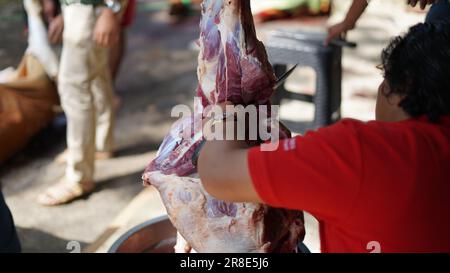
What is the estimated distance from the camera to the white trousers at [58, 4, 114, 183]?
3.12 meters

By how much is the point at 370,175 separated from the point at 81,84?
2.41 metres

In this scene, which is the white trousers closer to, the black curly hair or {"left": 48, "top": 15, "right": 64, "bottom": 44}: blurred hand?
{"left": 48, "top": 15, "right": 64, "bottom": 44}: blurred hand

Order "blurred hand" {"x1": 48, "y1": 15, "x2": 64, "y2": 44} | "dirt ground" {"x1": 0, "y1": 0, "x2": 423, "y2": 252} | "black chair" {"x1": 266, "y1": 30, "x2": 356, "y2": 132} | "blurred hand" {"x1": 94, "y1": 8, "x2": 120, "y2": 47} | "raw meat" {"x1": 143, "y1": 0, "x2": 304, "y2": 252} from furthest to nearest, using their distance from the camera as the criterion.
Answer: "blurred hand" {"x1": 48, "y1": 15, "x2": 64, "y2": 44}, "black chair" {"x1": 266, "y1": 30, "x2": 356, "y2": 132}, "dirt ground" {"x1": 0, "y1": 0, "x2": 423, "y2": 252}, "blurred hand" {"x1": 94, "y1": 8, "x2": 120, "y2": 47}, "raw meat" {"x1": 143, "y1": 0, "x2": 304, "y2": 252}

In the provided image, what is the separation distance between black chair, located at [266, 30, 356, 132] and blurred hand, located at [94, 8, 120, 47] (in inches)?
41.1

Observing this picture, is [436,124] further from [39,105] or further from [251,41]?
[39,105]

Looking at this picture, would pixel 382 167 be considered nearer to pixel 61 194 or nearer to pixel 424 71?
pixel 424 71

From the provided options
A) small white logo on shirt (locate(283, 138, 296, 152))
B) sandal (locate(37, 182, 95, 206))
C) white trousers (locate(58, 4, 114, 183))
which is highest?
small white logo on shirt (locate(283, 138, 296, 152))

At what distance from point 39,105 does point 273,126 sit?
2.89 meters

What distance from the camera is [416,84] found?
4.20ft

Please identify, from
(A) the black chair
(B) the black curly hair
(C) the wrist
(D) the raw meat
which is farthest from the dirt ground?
(B) the black curly hair

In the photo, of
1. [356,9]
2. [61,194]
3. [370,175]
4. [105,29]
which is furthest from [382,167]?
[61,194]

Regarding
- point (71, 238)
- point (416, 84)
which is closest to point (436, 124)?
point (416, 84)

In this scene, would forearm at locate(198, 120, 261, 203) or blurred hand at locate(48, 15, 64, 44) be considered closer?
forearm at locate(198, 120, 261, 203)

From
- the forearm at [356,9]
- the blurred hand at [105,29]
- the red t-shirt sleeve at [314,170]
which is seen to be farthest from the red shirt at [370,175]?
the blurred hand at [105,29]
